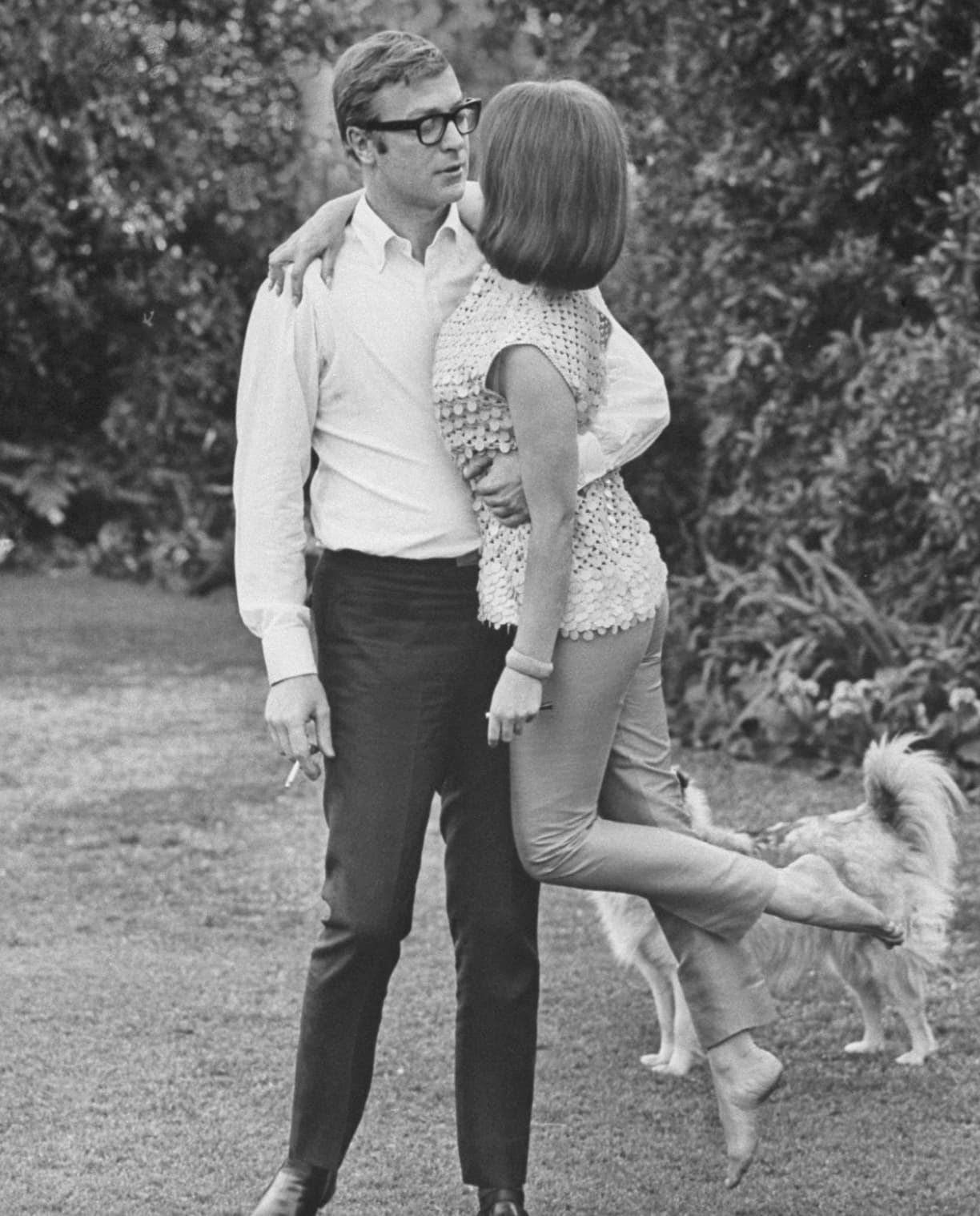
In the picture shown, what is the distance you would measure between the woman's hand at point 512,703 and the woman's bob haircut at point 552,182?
2.10ft

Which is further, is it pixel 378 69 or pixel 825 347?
pixel 825 347

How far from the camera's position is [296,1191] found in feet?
11.3

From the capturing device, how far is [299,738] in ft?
10.9

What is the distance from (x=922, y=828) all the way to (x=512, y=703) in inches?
77.2

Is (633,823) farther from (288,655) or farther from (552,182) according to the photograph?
(552,182)

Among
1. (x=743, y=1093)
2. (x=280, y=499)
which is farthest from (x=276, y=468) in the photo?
(x=743, y=1093)

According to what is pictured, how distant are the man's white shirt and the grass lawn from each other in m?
1.33

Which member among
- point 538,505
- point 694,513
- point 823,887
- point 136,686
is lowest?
point 136,686

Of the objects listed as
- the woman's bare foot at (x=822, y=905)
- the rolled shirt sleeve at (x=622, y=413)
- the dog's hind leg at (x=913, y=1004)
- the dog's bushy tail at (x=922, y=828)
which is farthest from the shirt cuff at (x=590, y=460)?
the dog's hind leg at (x=913, y=1004)

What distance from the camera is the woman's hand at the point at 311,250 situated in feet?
10.9

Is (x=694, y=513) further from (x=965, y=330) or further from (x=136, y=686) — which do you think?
(x=136, y=686)

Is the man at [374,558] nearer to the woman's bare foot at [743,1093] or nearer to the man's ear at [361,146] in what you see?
the man's ear at [361,146]

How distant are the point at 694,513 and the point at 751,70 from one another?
2.08 m

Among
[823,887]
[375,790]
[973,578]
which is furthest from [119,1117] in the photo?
[973,578]
